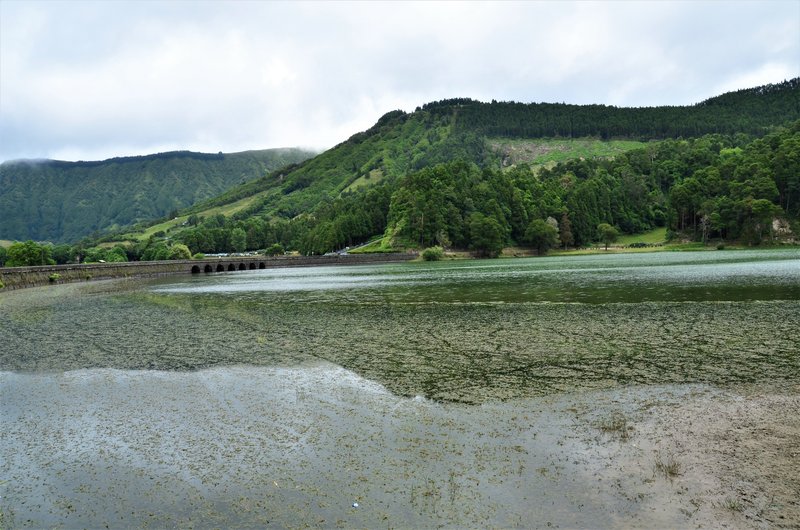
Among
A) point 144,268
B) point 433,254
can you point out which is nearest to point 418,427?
point 144,268

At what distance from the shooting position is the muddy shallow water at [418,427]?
10.1m

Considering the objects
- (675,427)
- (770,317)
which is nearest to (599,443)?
(675,427)

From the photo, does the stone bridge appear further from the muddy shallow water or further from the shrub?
the muddy shallow water

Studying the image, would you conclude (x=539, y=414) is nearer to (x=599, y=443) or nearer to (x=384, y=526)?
(x=599, y=443)

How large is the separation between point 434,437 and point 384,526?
170 inches

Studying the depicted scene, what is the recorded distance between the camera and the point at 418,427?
568 inches

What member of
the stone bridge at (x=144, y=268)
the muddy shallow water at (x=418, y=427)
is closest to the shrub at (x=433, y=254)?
the stone bridge at (x=144, y=268)

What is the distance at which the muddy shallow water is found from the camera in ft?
33.1

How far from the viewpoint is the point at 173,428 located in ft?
51.3

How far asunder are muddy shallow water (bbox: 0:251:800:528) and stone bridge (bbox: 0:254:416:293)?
8830 centimetres

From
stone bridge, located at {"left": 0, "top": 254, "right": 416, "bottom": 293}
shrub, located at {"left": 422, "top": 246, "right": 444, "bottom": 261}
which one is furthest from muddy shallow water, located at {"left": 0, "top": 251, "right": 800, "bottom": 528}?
shrub, located at {"left": 422, "top": 246, "right": 444, "bottom": 261}

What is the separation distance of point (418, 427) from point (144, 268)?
501 ft

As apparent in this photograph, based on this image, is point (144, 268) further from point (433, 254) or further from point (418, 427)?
point (418, 427)

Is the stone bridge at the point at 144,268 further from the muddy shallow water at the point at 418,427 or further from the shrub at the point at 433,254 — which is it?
the muddy shallow water at the point at 418,427
